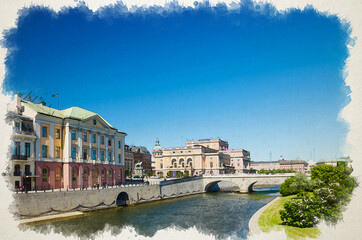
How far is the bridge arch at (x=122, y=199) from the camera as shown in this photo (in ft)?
188

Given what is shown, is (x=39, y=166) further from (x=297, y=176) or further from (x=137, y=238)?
(x=297, y=176)

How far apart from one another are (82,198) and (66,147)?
9.62 metres

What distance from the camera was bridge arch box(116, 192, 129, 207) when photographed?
2251 inches

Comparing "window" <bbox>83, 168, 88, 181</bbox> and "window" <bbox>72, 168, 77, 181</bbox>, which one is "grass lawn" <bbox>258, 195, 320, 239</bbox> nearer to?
"window" <bbox>72, 168, 77, 181</bbox>

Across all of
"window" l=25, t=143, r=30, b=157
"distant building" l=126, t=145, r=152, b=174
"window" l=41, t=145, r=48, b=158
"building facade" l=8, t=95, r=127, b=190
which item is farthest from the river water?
"distant building" l=126, t=145, r=152, b=174

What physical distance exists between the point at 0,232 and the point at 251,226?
23.3m

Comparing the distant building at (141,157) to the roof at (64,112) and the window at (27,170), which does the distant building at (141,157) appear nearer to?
the roof at (64,112)

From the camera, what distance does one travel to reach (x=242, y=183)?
90875 millimetres

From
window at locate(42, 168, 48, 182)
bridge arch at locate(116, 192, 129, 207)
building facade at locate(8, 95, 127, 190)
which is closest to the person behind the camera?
building facade at locate(8, 95, 127, 190)

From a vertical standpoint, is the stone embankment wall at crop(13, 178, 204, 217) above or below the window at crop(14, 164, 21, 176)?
below

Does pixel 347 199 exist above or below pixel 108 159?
below

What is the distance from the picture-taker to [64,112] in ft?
183

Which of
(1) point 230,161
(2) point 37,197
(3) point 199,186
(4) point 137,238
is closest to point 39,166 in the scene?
(2) point 37,197

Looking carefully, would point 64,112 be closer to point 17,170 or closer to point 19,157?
point 19,157
